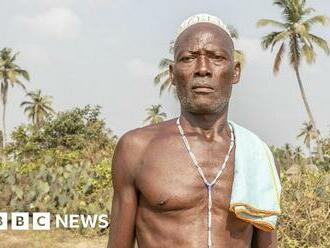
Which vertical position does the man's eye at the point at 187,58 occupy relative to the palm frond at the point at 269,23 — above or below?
below

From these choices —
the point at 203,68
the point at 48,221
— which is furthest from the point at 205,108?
the point at 48,221

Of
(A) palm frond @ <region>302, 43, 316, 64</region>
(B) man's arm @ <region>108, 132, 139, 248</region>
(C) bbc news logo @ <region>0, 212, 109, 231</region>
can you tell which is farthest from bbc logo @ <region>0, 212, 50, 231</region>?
(A) palm frond @ <region>302, 43, 316, 64</region>

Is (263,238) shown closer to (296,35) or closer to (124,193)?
(124,193)

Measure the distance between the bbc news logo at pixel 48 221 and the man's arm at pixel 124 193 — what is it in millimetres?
8536

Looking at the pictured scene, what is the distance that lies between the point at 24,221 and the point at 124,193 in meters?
9.67

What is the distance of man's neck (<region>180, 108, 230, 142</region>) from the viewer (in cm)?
176

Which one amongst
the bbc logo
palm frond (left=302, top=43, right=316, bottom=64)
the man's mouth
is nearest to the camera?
the man's mouth

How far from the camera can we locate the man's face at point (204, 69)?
166cm

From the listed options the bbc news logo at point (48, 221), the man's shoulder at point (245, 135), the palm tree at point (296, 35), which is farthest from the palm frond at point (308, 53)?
the man's shoulder at point (245, 135)

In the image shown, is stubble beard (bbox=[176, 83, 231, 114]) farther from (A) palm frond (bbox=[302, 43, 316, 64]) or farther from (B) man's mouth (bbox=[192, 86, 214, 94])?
(A) palm frond (bbox=[302, 43, 316, 64])

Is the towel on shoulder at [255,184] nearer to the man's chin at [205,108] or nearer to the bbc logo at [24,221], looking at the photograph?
the man's chin at [205,108]

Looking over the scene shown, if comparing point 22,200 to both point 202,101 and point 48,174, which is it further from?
point 202,101

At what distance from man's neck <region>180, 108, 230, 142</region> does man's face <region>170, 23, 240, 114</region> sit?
0.04 meters

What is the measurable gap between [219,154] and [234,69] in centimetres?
26
